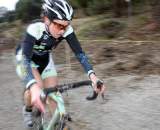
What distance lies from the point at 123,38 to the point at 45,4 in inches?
426

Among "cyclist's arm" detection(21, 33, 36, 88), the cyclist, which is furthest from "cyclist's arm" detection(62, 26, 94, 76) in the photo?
"cyclist's arm" detection(21, 33, 36, 88)

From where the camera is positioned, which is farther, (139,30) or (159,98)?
(139,30)

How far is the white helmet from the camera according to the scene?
4.48m

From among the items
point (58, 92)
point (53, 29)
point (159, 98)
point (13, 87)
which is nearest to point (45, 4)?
point (53, 29)

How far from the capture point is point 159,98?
27.9ft

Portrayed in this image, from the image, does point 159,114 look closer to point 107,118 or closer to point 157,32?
point 107,118

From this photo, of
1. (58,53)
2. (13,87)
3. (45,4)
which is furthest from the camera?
(58,53)

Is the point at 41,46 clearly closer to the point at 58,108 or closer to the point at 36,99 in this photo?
the point at 58,108

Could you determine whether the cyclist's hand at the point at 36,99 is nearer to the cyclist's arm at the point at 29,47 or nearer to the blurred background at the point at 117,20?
the cyclist's arm at the point at 29,47

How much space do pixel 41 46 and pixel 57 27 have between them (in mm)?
767

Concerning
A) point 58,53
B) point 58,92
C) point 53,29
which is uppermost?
point 53,29

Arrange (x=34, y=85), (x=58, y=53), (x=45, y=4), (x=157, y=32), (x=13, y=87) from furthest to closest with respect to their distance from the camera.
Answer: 1. (x=58, y=53)
2. (x=157, y=32)
3. (x=13, y=87)
4. (x=45, y=4)
5. (x=34, y=85)

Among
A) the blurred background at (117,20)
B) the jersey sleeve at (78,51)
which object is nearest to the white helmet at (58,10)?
the jersey sleeve at (78,51)

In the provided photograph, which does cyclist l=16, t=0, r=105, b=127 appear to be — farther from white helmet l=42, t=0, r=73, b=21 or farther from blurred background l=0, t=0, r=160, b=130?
blurred background l=0, t=0, r=160, b=130
